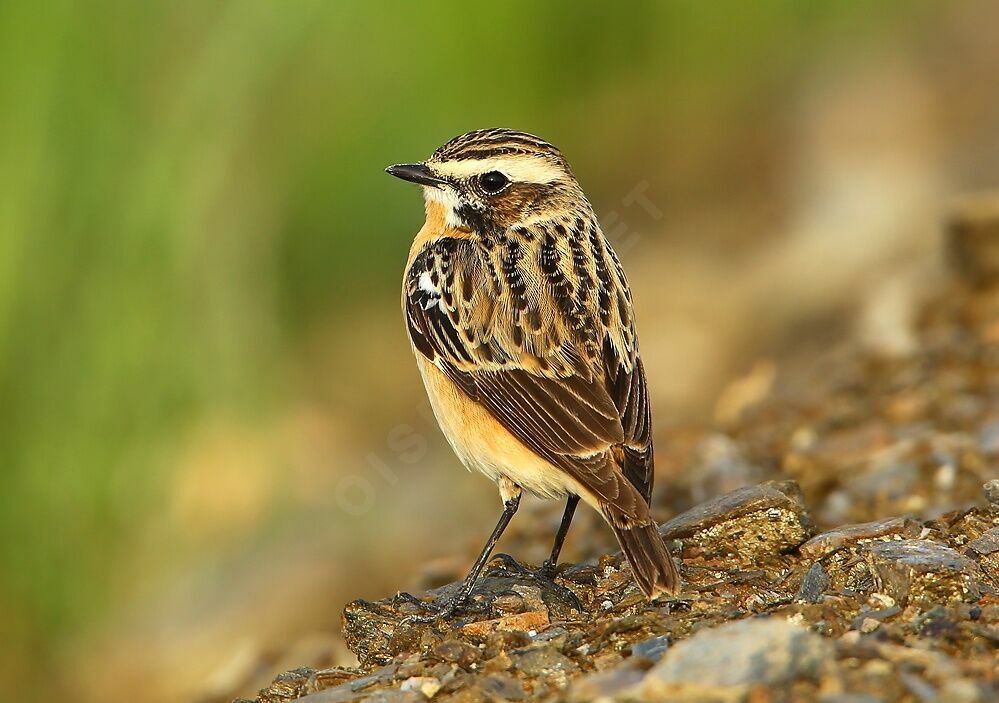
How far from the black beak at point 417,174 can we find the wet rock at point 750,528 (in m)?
2.33

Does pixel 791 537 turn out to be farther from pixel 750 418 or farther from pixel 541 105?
pixel 541 105

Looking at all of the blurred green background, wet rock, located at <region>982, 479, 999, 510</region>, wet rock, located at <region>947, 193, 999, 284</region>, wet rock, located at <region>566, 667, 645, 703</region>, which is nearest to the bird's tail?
wet rock, located at <region>566, 667, 645, 703</region>

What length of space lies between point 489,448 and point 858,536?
1815 mm

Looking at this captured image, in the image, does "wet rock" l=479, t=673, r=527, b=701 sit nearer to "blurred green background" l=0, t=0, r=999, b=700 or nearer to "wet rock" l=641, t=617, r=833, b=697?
"wet rock" l=641, t=617, r=833, b=697

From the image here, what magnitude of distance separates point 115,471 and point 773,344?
5.43 m

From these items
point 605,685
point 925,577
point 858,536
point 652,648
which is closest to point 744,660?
point 605,685

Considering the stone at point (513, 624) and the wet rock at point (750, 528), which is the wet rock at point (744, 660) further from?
the wet rock at point (750, 528)

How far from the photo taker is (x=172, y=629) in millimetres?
10578

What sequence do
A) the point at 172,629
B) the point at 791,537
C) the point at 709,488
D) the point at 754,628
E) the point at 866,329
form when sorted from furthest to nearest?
1. the point at 866,329
2. the point at 172,629
3. the point at 709,488
4. the point at 791,537
5. the point at 754,628

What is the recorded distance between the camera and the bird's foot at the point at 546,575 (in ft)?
21.8

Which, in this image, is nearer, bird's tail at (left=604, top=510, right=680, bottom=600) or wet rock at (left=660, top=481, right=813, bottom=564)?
bird's tail at (left=604, top=510, right=680, bottom=600)

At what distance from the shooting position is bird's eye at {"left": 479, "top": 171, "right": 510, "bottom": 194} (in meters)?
7.85

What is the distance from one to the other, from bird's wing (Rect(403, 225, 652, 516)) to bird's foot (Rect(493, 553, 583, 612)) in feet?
1.76

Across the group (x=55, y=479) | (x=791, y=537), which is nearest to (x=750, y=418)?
(x=791, y=537)
